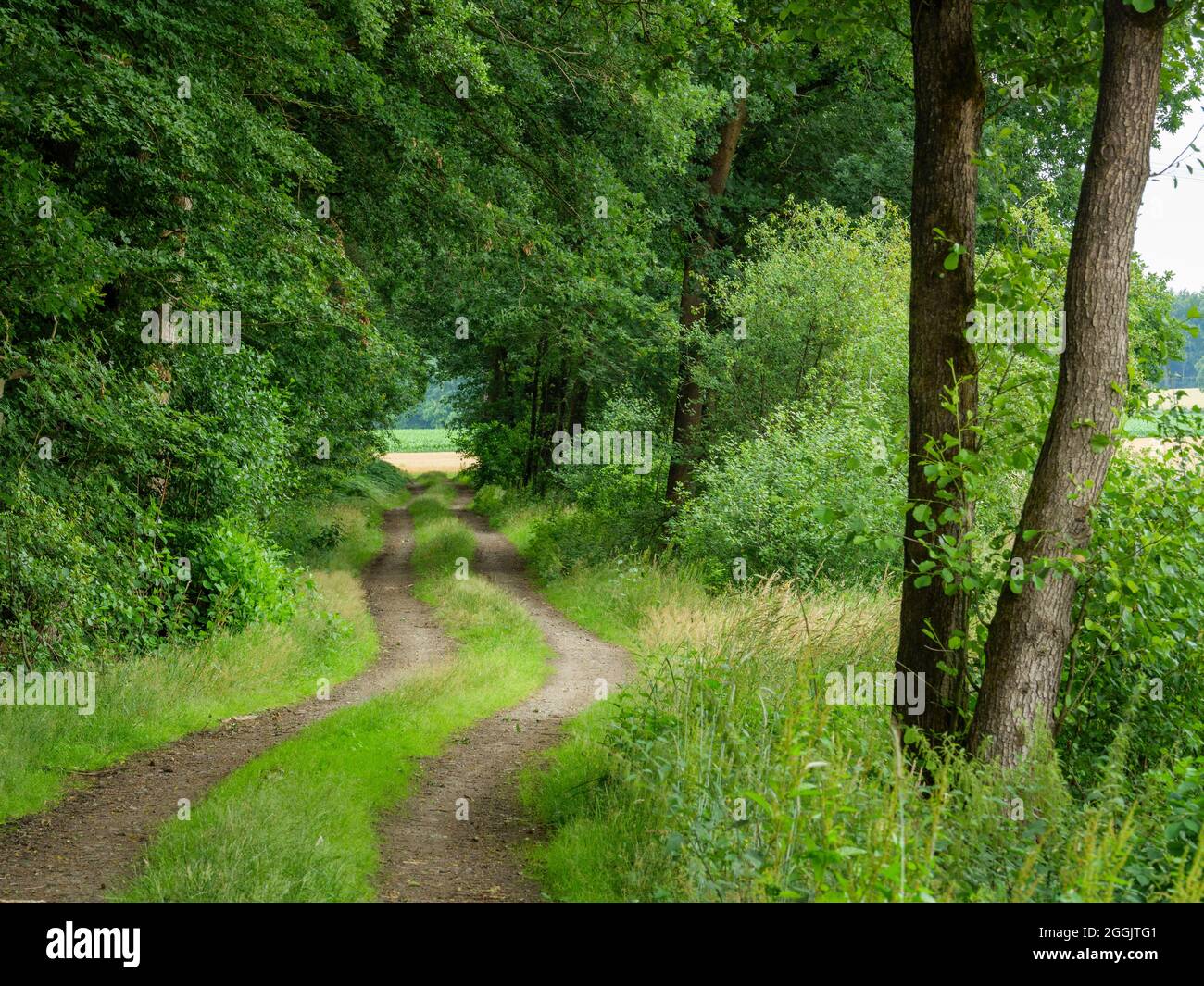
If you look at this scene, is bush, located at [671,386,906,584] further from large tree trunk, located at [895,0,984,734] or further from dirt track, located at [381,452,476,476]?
dirt track, located at [381,452,476,476]

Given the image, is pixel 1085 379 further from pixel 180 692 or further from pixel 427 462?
pixel 427 462

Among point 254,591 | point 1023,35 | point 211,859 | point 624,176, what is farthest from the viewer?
point 624,176

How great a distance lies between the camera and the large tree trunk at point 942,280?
7.60 metres

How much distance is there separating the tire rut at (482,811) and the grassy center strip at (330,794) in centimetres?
20

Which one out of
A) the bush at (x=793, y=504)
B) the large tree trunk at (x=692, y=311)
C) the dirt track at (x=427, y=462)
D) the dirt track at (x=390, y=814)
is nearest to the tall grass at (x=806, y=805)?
the dirt track at (x=390, y=814)

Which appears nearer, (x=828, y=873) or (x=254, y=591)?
(x=828, y=873)

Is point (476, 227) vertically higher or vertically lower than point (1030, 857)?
higher

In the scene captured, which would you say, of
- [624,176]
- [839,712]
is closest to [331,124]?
[624,176]

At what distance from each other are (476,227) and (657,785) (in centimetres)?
1164

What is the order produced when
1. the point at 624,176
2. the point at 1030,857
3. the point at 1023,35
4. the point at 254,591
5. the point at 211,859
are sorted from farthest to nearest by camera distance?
the point at 624,176
the point at 254,591
the point at 1023,35
the point at 211,859
the point at 1030,857

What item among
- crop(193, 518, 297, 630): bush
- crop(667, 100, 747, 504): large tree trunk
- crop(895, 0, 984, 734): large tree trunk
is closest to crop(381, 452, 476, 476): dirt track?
crop(667, 100, 747, 504): large tree trunk

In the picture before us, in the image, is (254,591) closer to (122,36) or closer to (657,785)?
(122,36)

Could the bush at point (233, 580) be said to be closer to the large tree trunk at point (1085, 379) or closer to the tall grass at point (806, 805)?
the tall grass at point (806, 805)
